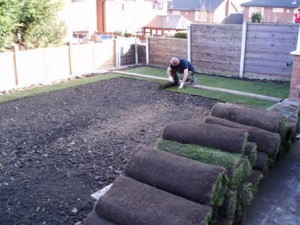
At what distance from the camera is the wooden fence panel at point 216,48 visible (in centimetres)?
1142

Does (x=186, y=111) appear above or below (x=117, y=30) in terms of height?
below

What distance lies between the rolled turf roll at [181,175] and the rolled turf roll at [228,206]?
14cm

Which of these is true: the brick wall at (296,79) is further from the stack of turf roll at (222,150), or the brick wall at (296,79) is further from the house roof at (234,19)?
the house roof at (234,19)

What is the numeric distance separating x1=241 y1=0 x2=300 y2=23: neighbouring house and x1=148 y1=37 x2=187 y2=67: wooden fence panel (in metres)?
33.6

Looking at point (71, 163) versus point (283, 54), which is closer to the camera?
point (71, 163)

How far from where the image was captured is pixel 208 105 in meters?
7.90

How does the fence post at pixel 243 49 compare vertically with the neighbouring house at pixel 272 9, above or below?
below

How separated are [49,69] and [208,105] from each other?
6.00 metres

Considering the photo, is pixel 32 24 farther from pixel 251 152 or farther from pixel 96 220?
pixel 96 220

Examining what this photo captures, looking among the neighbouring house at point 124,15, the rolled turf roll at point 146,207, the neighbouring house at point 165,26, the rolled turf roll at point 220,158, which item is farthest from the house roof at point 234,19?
the rolled turf roll at point 146,207

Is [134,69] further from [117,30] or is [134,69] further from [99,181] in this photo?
[117,30]

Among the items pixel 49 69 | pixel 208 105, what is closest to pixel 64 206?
pixel 208 105

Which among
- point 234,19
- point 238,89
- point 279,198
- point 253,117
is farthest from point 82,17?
point 234,19

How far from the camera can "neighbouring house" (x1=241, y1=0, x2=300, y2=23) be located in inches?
1713
